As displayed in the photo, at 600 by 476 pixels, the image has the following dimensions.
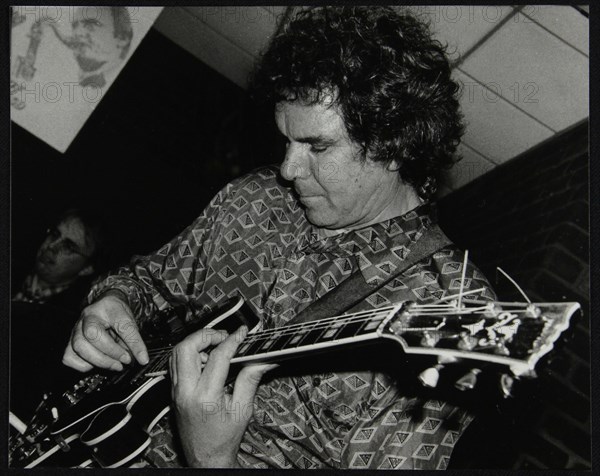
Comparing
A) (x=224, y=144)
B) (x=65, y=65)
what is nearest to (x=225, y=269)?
(x=65, y=65)

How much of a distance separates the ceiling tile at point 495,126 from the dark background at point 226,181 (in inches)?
1.8

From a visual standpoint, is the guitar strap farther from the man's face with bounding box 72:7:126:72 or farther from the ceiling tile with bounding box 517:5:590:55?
the man's face with bounding box 72:7:126:72

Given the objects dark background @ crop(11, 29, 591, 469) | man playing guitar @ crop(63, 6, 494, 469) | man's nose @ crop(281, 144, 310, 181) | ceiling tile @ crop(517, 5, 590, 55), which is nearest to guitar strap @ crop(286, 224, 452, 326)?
man playing guitar @ crop(63, 6, 494, 469)

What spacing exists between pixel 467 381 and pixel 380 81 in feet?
2.29

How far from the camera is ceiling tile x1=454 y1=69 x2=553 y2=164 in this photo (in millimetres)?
1549

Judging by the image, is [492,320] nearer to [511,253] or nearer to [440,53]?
[440,53]

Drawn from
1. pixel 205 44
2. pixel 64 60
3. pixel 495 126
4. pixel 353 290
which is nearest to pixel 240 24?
pixel 205 44

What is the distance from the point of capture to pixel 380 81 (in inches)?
48.7

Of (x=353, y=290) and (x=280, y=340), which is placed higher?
(x=353, y=290)

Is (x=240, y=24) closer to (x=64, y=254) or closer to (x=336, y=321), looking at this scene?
(x=64, y=254)

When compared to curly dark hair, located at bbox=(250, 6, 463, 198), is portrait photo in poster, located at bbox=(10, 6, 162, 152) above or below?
below

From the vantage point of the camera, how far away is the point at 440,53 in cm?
132

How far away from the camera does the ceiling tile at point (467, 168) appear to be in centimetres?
165

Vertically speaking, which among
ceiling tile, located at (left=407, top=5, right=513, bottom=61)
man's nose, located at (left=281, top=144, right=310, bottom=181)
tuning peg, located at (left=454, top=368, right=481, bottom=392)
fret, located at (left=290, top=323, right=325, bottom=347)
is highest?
ceiling tile, located at (left=407, top=5, right=513, bottom=61)
